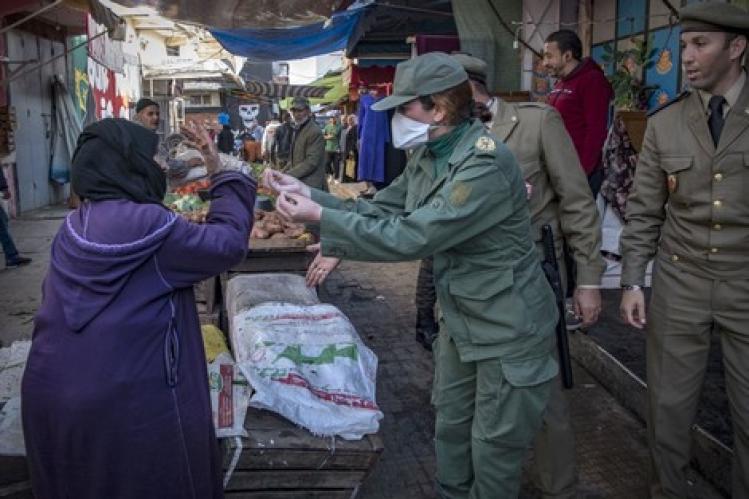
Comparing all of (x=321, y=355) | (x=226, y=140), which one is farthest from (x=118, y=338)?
(x=226, y=140)

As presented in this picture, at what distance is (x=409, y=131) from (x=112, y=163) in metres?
1.01

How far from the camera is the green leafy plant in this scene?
5754 millimetres

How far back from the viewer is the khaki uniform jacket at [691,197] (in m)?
2.65

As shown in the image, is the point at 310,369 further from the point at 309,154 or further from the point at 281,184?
the point at 309,154

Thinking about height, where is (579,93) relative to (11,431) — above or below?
above

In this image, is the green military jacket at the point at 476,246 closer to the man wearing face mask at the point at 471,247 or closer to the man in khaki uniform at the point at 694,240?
the man wearing face mask at the point at 471,247

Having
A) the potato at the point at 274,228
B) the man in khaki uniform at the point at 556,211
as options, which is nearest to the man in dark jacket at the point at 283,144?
the potato at the point at 274,228

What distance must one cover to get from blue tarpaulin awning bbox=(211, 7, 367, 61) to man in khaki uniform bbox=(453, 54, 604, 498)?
6683 mm

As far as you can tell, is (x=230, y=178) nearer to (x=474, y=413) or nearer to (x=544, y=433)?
(x=474, y=413)

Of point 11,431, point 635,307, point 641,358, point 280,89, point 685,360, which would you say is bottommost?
point 641,358

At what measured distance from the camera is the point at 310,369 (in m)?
3.17

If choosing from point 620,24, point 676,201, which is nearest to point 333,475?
point 676,201

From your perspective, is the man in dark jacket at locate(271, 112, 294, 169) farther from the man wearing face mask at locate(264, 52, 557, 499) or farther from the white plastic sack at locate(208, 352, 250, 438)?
the man wearing face mask at locate(264, 52, 557, 499)

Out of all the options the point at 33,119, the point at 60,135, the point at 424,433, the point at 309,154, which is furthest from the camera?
the point at 60,135
